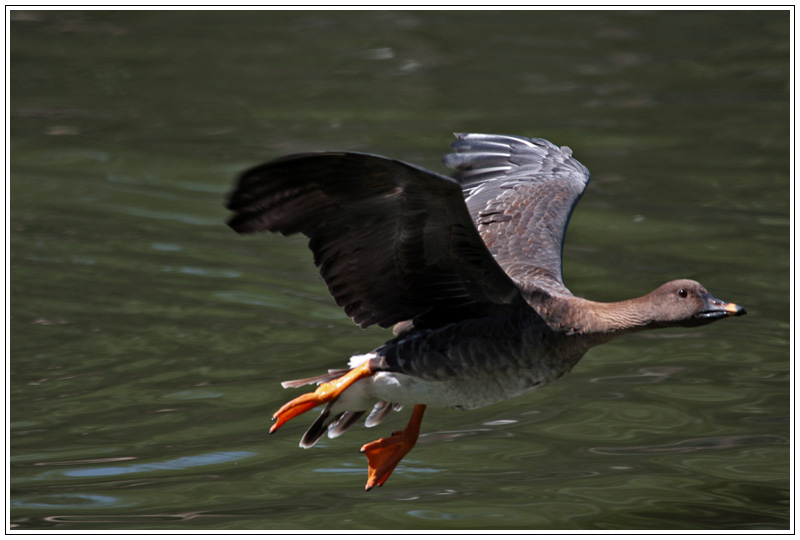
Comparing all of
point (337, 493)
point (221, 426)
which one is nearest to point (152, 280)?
point (221, 426)

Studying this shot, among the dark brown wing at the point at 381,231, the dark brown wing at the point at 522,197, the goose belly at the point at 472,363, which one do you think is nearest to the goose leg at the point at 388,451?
the goose belly at the point at 472,363

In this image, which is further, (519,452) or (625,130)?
(625,130)

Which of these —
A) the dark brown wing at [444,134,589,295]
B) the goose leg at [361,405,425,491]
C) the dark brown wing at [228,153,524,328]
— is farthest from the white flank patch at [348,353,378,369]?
the dark brown wing at [444,134,589,295]

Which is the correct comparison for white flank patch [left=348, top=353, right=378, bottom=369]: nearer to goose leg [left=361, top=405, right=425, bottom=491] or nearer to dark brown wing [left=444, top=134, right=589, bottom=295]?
goose leg [left=361, top=405, right=425, bottom=491]

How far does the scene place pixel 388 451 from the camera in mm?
8086

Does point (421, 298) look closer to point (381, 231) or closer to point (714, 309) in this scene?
point (381, 231)

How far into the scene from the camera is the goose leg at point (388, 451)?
7996mm

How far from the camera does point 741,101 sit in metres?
18.0

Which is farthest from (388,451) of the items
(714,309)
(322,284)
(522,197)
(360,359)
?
(322,284)

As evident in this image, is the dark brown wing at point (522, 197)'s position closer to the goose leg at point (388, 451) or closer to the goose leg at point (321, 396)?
the goose leg at point (321, 396)

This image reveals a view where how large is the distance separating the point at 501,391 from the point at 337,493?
68.5 inches
